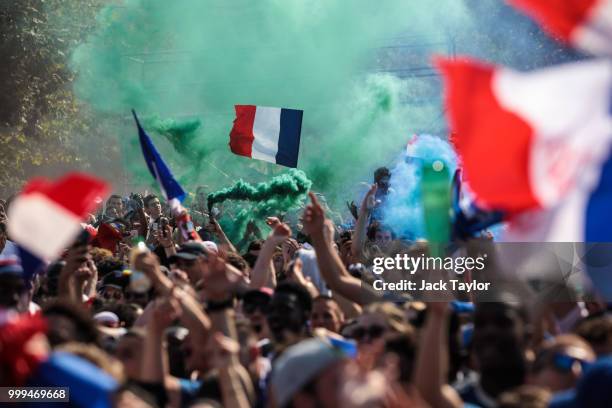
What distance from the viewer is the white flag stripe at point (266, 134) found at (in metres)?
14.7

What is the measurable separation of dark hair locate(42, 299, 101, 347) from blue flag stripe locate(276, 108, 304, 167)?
8744 mm

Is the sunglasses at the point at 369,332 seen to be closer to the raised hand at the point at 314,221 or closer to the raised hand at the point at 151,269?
the raised hand at the point at 151,269

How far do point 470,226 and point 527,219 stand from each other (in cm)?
156

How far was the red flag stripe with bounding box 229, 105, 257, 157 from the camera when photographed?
49.4 ft

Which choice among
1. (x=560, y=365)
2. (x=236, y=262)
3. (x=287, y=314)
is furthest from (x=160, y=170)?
(x=560, y=365)

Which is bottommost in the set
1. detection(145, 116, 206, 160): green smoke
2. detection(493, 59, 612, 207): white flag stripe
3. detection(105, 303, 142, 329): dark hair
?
detection(105, 303, 142, 329): dark hair

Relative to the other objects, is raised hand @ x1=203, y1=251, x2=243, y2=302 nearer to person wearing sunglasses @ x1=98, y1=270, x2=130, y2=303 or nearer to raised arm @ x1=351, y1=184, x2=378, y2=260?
person wearing sunglasses @ x1=98, y1=270, x2=130, y2=303

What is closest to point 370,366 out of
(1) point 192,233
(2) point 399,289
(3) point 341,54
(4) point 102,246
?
(2) point 399,289

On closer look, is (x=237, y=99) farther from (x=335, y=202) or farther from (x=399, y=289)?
(x=399, y=289)

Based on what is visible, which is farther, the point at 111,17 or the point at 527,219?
the point at 111,17

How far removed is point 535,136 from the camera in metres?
4.10

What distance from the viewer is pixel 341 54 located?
90.2 feet

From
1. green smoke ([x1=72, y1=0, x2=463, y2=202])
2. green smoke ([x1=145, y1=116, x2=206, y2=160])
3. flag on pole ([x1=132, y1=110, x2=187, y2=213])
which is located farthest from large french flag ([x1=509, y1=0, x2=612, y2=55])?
green smoke ([x1=72, y1=0, x2=463, y2=202])

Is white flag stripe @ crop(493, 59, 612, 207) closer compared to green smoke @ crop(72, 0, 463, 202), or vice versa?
white flag stripe @ crop(493, 59, 612, 207)
